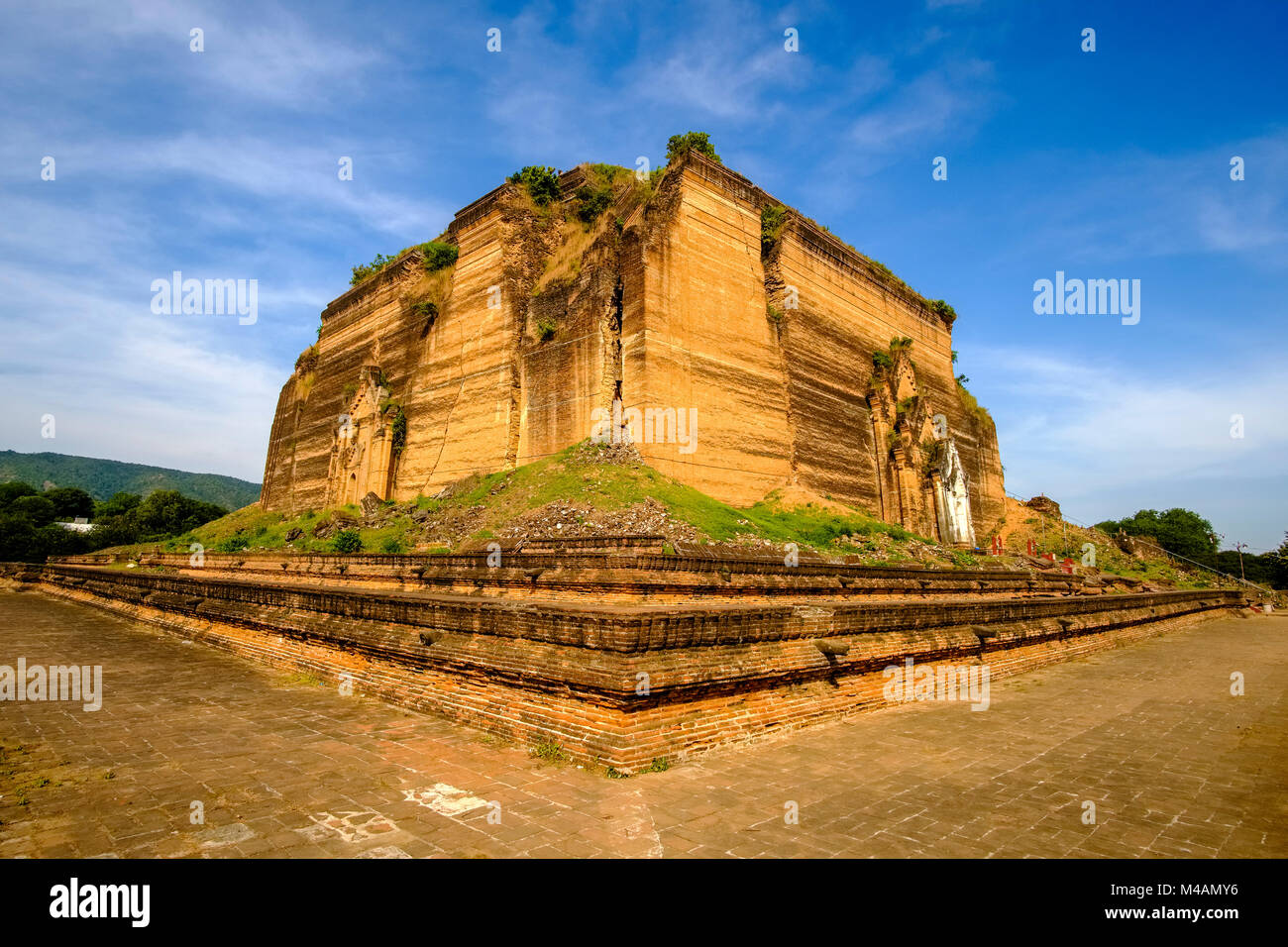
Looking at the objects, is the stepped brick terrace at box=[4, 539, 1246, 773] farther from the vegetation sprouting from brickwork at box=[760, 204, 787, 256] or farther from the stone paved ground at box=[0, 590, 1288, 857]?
the vegetation sprouting from brickwork at box=[760, 204, 787, 256]

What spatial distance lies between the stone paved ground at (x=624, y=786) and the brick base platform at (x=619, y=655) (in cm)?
27

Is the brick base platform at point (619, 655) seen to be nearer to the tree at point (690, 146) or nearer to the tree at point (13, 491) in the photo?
the tree at point (690, 146)

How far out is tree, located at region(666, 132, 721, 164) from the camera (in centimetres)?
2256

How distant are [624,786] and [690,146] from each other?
2312 cm

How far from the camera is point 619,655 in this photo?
15.7 feet

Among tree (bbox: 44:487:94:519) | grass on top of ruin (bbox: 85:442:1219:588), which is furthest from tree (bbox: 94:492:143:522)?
grass on top of ruin (bbox: 85:442:1219:588)

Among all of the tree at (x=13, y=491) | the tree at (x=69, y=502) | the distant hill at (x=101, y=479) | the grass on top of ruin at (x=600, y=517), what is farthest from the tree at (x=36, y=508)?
the distant hill at (x=101, y=479)

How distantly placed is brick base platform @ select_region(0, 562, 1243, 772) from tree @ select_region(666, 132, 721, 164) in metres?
18.1

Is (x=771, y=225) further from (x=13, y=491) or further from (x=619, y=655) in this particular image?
(x=13, y=491)

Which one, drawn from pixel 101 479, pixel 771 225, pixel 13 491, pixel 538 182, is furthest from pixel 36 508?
pixel 101 479
